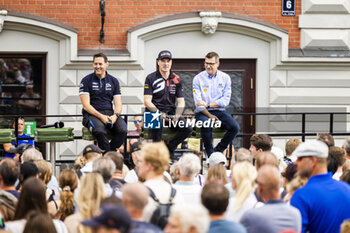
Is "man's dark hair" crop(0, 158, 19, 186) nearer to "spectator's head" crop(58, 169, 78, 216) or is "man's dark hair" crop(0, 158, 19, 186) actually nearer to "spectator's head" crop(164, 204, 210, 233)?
"spectator's head" crop(58, 169, 78, 216)

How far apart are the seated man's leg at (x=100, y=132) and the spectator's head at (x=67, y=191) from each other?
3.59m

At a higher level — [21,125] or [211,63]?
[211,63]

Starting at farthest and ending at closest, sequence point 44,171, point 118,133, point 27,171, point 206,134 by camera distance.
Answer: point 206,134 → point 118,133 → point 44,171 → point 27,171

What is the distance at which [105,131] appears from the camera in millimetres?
10664

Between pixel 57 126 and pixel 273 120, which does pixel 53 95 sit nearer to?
pixel 57 126

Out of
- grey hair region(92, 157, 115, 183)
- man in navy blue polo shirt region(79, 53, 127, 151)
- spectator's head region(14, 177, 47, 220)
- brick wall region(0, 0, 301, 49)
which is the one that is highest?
brick wall region(0, 0, 301, 49)

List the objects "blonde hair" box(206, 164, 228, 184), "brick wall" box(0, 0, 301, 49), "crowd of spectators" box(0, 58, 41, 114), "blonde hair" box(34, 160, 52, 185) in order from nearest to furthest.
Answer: "blonde hair" box(206, 164, 228, 184) → "blonde hair" box(34, 160, 52, 185) → "brick wall" box(0, 0, 301, 49) → "crowd of spectators" box(0, 58, 41, 114)

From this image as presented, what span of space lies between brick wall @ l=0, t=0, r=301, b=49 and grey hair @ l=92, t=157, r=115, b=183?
26.2 feet

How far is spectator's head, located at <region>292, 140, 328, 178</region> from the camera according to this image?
19.9 ft

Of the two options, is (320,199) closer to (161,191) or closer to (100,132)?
(161,191)

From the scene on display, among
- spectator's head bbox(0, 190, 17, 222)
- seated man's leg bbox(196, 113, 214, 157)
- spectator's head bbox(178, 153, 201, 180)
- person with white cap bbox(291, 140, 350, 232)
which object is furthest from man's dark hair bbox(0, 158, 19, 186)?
seated man's leg bbox(196, 113, 214, 157)

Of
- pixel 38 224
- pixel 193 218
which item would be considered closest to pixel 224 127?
pixel 38 224

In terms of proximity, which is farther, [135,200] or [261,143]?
[261,143]

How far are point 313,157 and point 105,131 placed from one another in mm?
5043
